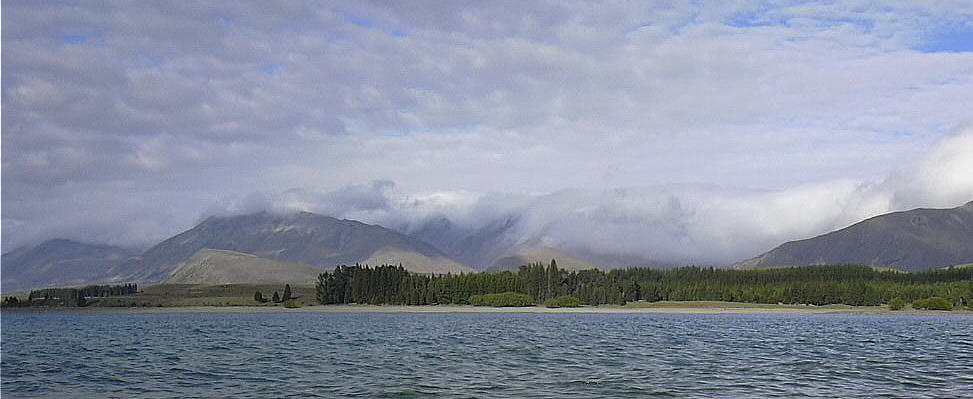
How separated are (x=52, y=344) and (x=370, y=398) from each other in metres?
55.1

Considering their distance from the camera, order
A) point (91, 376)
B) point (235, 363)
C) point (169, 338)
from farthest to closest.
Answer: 1. point (169, 338)
2. point (235, 363)
3. point (91, 376)

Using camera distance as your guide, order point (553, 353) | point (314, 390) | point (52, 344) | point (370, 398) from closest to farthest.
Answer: point (370, 398)
point (314, 390)
point (553, 353)
point (52, 344)

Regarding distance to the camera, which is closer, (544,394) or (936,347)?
(544,394)

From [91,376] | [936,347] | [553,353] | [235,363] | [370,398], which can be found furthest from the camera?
[936,347]

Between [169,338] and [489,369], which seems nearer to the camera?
[489,369]

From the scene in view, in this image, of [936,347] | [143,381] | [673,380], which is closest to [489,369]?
[673,380]

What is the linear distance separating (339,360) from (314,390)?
16690mm

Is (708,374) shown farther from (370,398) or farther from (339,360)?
(339,360)

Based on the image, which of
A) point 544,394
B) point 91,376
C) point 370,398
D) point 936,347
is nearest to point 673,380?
point 544,394

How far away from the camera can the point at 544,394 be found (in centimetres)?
4338

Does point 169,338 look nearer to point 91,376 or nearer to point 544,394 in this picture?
point 91,376

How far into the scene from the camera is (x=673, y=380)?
49.6 m

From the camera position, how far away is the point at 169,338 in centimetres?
9275

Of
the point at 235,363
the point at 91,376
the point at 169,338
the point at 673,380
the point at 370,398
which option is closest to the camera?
the point at 370,398
